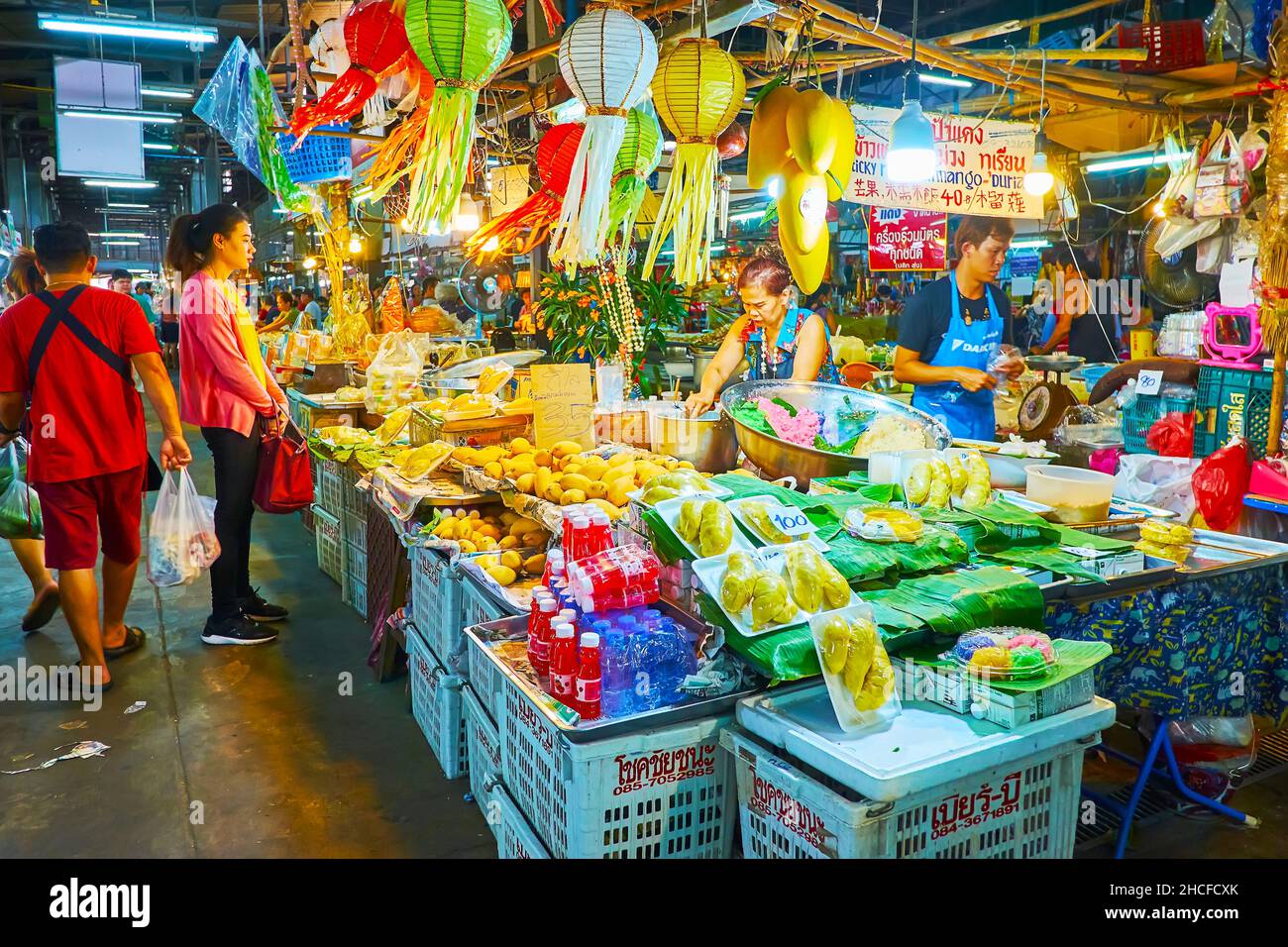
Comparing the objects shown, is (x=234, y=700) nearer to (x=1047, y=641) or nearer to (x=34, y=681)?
(x=34, y=681)

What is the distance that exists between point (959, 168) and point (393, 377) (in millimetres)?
3764

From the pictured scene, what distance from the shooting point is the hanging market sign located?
5.27 m

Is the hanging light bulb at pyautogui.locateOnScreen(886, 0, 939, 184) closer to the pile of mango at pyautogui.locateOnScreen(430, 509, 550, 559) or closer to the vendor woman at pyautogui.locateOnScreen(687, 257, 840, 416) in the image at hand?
the vendor woman at pyautogui.locateOnScreen(687, 257, 840, 416)

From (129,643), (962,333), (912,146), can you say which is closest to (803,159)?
(962,333)

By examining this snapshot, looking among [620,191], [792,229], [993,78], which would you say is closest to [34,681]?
[620,191]

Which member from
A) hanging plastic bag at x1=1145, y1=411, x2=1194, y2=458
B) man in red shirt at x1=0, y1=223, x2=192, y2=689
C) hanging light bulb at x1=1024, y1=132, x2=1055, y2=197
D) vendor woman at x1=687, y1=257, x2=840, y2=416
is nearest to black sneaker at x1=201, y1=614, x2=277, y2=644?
man in red shirt at x1=0, y1=223, x2=192, y2=689

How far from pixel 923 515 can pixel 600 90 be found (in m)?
1.52

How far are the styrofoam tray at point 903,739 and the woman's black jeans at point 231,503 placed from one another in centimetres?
333

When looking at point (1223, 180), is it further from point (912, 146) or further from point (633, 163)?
point (633, 163)

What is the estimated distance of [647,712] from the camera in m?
1.91

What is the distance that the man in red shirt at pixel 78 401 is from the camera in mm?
3713

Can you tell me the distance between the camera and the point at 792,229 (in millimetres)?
2850

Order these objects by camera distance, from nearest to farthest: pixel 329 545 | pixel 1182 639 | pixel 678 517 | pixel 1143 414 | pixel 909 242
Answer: pixel 678 517, pixel 1182 639, pixel 1143 414, pixel 329 545, pixel 909 242
